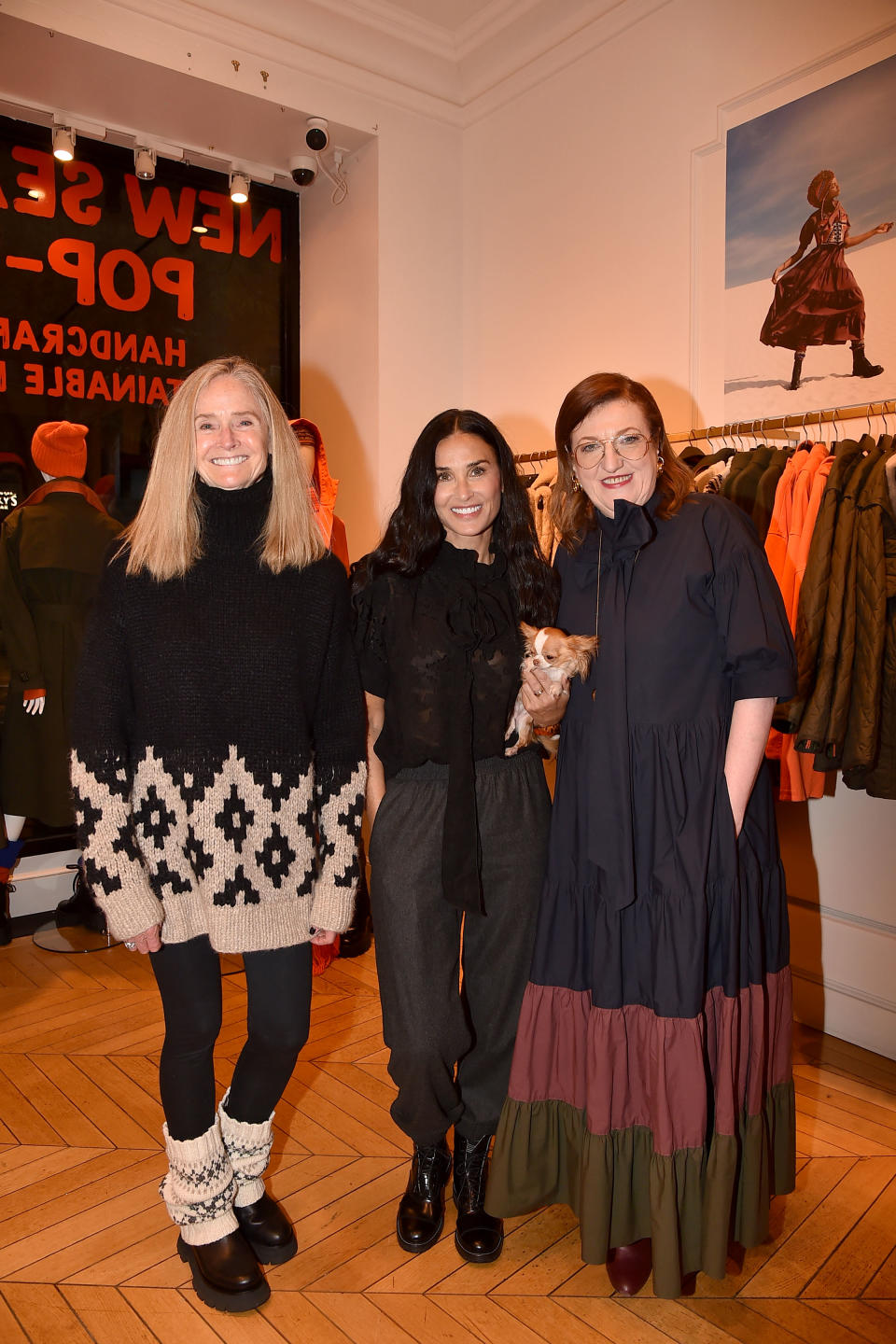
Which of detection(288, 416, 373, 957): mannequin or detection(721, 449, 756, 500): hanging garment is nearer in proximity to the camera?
detection(721, 449, 756, 500): hanging garment

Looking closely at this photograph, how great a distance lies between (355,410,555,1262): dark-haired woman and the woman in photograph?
59.1 inches

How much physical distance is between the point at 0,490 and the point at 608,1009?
→ 3.43 metres

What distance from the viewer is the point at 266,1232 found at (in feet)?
6.35

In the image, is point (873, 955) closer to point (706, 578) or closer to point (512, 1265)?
point (512, 1265)

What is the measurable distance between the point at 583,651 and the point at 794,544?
45.2 inches

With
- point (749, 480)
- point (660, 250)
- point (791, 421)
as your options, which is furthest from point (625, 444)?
point (660, 250)

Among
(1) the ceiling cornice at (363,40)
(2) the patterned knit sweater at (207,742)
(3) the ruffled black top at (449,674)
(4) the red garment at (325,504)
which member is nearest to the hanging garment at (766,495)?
(3) the ruffled black top at (449,674)

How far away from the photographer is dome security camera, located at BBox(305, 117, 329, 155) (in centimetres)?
388

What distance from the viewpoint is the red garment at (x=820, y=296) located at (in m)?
2.83

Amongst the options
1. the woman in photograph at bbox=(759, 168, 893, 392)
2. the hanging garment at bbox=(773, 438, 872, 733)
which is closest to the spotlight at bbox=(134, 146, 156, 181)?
the woman in photograph at bbox=(759, 168, 893, 392)

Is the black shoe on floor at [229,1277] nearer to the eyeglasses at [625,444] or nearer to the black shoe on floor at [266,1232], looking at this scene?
the black shoe on floor at [266,1232]

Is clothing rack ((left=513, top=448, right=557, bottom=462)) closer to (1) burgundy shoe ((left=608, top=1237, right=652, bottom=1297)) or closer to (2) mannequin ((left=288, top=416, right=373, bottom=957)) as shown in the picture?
(2) mannequin ((left=288, top=416, right=373, bottom=957))

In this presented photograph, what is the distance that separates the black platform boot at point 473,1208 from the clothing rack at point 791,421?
2.12 m

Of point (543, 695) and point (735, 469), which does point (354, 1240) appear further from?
point (735, 469)
